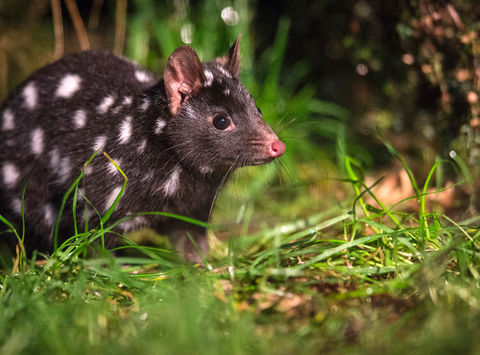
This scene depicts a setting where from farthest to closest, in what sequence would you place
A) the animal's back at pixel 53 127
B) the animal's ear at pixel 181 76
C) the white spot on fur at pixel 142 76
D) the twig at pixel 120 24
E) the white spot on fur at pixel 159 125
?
the twig at pixel 120 24
the white spot on fur at pixel 142 76
the animal's back at pixel 53 127
the white spot on fur at pixel 159 125
the animal's ear at pixel 181 76

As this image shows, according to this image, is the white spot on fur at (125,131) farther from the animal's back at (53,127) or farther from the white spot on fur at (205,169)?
the white spot on fur at (205,169)

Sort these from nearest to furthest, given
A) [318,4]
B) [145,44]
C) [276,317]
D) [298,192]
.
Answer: [276,317], [298,192], [318,4], [145,44]

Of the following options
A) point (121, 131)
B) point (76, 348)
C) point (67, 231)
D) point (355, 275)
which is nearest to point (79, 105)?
point (121, 131)

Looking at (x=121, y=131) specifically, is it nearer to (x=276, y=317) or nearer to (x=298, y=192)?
(x=276, y=317)

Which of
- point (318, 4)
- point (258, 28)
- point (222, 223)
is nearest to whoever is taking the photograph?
point (222, 223)

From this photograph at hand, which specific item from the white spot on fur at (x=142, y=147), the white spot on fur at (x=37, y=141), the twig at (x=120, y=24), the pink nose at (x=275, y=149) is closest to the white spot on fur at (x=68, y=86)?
the white spot on fur at (x=37, y=141)
